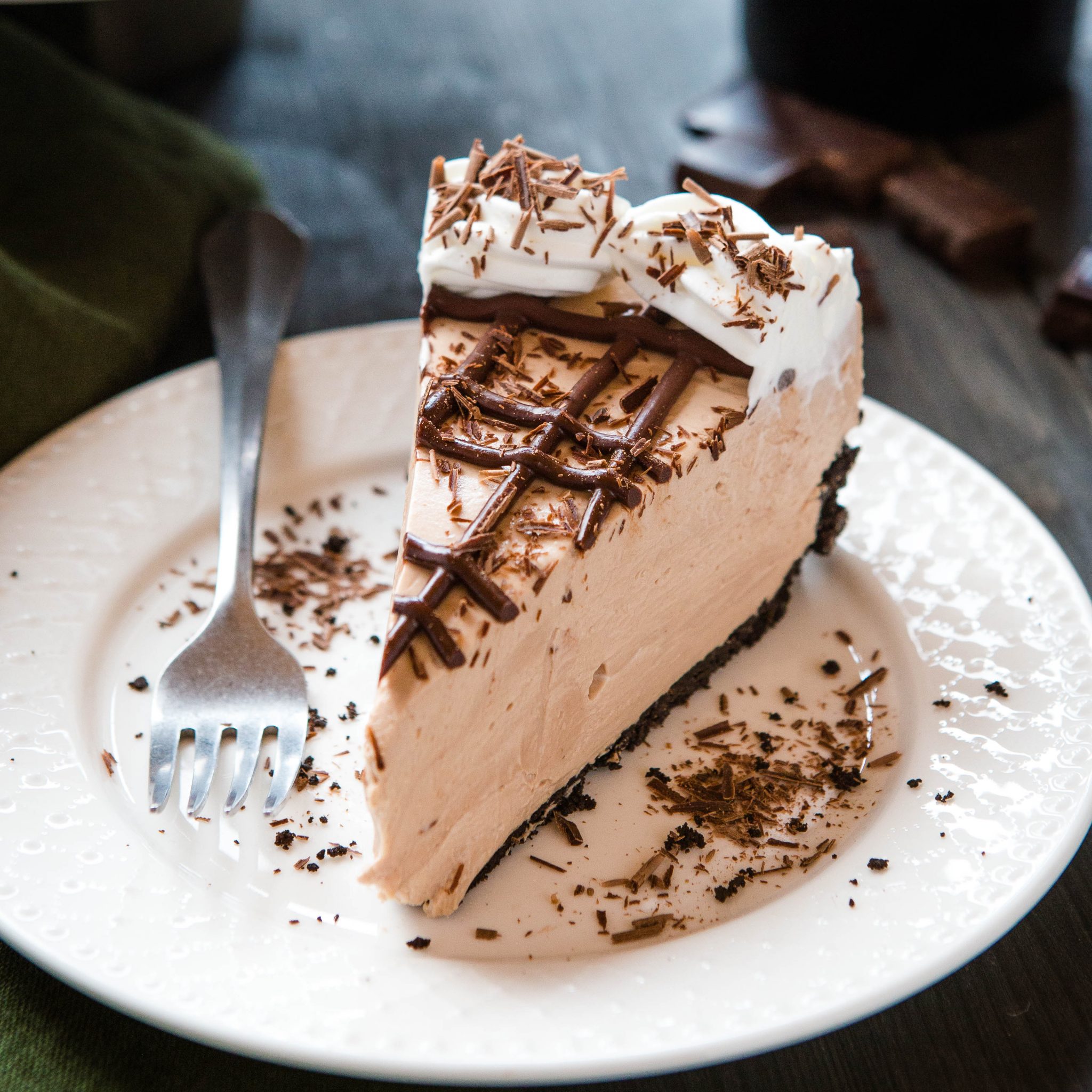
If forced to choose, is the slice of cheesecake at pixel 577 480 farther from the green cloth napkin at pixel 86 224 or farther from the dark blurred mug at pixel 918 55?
the dark blurred mug at pixel 918 55

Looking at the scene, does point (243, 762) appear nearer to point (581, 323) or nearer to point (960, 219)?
point (581, 323)

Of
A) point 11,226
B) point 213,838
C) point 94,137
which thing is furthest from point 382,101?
point 213,838

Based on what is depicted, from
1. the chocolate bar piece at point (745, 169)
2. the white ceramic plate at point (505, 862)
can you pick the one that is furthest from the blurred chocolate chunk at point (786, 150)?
the white ceramic plate at point (505, 862)

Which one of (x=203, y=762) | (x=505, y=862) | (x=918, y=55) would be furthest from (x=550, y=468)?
(x=918, y=55)

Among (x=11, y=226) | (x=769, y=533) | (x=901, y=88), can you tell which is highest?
(x=901, y=88)

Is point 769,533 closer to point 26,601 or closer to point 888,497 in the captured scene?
point 888,497
